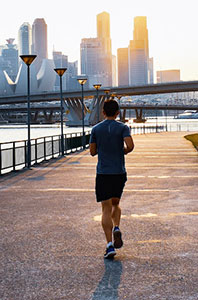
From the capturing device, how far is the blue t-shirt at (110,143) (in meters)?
5.94

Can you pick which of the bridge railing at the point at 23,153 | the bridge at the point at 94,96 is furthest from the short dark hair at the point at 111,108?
the bridge at the point at 94,96

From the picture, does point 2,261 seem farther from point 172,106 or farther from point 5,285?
point 172,106

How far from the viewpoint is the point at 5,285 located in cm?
507

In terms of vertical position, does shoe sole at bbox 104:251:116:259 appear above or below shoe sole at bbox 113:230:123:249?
below

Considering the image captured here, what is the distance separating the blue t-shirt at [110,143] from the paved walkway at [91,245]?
3.59ft

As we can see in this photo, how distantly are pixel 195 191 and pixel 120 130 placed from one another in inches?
249

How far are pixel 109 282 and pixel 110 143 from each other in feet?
5.39

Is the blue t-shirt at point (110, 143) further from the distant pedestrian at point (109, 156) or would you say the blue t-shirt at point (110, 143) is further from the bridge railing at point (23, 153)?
the bridge railing at point (23, 153)

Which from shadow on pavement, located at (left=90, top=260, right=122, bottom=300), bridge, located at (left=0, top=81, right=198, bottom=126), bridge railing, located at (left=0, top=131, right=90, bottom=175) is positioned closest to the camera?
shadow on pavement, located at (left=90, top=260, right=122, bottom=300)

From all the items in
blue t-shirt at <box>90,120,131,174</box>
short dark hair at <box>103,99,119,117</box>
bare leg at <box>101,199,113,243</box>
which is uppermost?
short dark hair at <box>103,99,119,117</box>

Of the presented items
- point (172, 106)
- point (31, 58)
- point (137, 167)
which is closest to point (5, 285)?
point (137, 167)

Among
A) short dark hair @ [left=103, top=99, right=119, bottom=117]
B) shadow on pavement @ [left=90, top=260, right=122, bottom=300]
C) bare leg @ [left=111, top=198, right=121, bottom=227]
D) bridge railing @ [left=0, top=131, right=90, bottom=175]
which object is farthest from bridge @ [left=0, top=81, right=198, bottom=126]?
shadow on pavement @ [left=90, top=260, right=122, bottom=300]

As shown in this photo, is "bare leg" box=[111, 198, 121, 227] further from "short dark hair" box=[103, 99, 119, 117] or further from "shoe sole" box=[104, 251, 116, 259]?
"short dark hair" box=[103, 99, 119, 117]

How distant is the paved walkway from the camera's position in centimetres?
494
